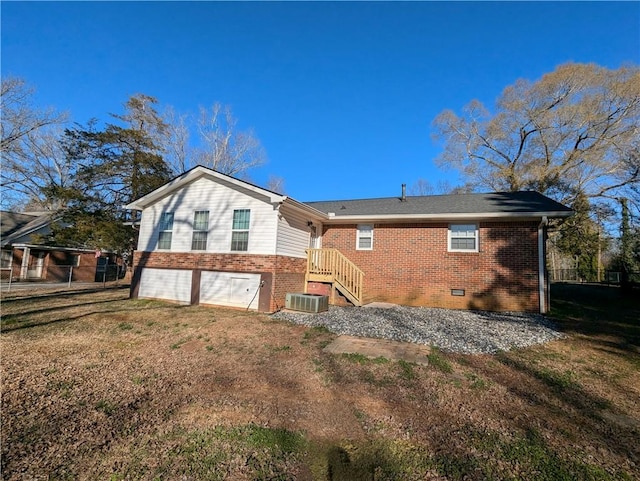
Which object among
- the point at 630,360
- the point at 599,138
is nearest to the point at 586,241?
the point at 599,138

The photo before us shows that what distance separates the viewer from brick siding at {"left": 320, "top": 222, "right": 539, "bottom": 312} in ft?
34.1

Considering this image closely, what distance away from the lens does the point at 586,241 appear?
67.4 ft

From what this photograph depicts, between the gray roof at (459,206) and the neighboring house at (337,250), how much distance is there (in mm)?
42

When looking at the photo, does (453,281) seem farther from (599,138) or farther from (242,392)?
(599,138)

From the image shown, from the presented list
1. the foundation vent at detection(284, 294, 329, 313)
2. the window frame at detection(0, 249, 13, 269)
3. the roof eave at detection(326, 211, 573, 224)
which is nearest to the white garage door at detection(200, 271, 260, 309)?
the foundation vent at detection(284, 294, 329, 313)

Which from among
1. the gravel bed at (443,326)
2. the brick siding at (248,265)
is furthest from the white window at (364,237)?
the gravel bed at (443,326)

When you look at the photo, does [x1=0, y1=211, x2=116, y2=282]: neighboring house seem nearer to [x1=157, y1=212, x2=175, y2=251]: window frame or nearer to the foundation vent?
[x1=157, y1=212, x2=175, y2=251]: window frame

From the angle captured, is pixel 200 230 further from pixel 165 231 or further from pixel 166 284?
pixel 166 284

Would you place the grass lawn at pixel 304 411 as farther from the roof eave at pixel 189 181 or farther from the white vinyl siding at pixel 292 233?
the roof eave at pixel 189 181

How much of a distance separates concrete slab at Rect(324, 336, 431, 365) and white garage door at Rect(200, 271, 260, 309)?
14.1ft

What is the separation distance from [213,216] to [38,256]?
21.3 m

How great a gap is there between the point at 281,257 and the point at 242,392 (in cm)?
625

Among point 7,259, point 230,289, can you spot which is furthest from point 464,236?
point 7,259

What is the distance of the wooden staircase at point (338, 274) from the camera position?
35.9 feet
